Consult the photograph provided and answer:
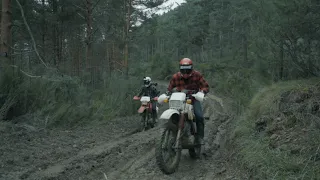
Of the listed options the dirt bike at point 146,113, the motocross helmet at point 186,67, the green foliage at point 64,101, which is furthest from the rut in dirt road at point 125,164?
the dirt bike at point 146,113

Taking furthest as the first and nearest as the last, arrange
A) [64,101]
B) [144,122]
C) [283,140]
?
1. [144,122]
2. [64,101]
3. [283,140]

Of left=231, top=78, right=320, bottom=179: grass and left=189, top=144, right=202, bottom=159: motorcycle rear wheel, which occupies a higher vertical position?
left=231, top=78, right=320, bottom=179: grass

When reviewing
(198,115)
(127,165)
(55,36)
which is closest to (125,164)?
(127,165)

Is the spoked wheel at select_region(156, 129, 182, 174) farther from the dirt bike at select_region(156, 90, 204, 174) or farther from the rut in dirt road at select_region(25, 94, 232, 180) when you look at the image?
the rut in dirt road at select_region(25, 94, 232, 180)

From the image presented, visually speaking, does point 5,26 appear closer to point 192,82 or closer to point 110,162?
point 110,162

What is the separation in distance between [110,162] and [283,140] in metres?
3.47

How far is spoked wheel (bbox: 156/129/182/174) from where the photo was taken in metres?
5.83

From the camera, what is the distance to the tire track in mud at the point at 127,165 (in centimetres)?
583

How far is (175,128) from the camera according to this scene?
20.6ft

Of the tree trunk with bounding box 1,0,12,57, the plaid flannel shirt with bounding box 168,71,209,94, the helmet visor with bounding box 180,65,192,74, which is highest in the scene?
the tree trunk with bounding box 1,0,12,57

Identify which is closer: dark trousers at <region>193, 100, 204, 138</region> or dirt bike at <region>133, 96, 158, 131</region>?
dark trousers at <region>193, 100, 204, 138</region>

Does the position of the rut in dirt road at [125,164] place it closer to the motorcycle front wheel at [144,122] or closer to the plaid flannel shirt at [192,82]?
the plaid flannel shirt at [192,82]

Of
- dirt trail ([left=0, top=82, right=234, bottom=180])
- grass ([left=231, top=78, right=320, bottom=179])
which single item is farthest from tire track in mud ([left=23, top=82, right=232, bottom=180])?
grass ([left=231, top=78, right=320, bottom=179])

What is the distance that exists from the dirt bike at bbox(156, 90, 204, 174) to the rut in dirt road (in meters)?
0.23
